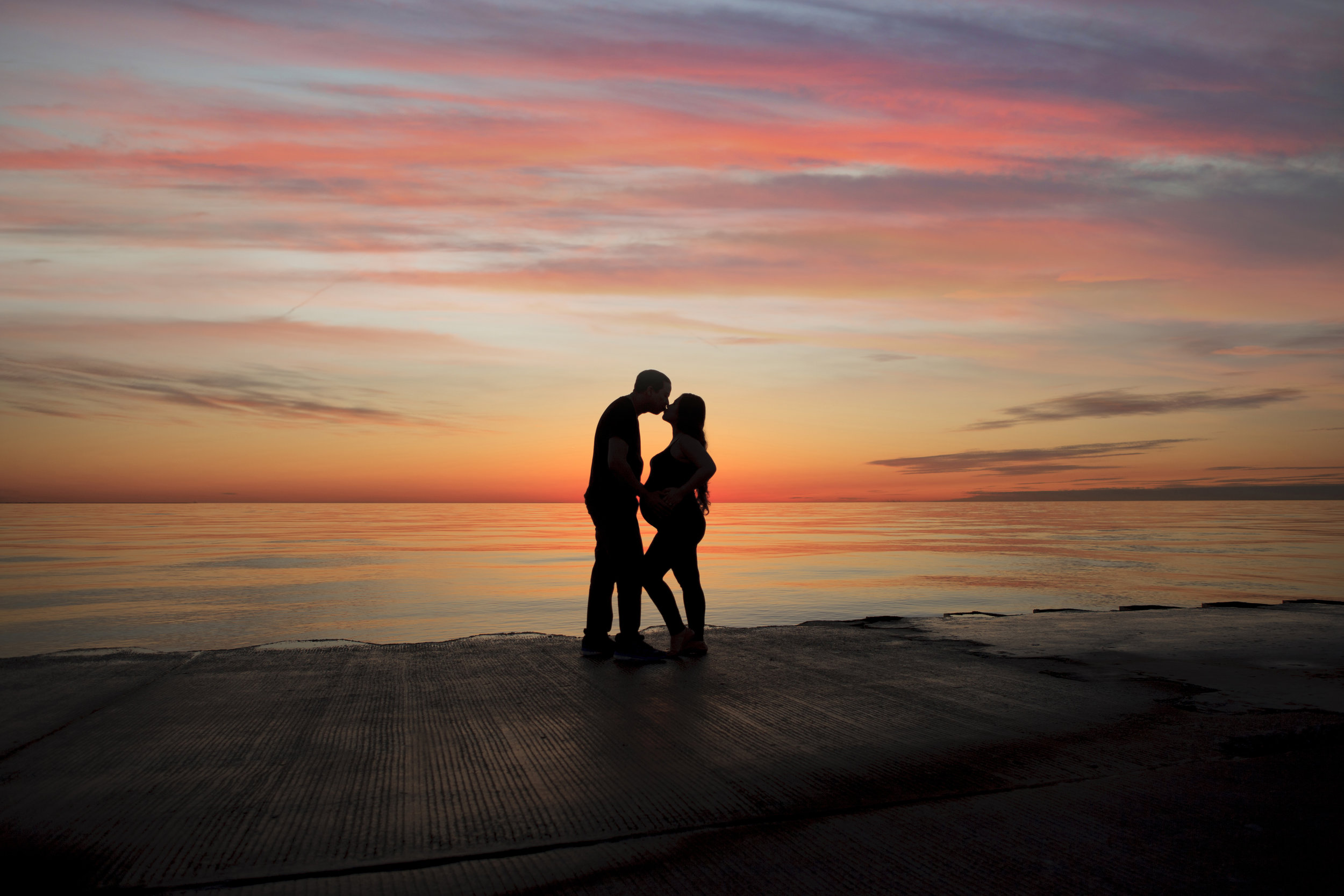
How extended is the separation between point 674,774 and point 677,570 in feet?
8.22

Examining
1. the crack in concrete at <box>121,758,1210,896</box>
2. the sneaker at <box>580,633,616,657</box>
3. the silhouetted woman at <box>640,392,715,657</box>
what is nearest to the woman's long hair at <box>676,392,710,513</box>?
the silhouetted woman at <box>640,392,715,657</box>

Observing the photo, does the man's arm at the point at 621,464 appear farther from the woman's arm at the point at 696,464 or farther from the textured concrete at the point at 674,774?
Answer: the textured concrete at the point at 674,774

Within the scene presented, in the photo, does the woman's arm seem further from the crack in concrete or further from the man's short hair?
the crack in concrete

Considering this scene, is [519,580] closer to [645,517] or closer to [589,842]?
[645,517]

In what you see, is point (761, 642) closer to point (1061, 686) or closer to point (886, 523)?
point (1061, 686)

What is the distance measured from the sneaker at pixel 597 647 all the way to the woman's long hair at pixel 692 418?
109 cm

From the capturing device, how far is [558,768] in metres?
2.98

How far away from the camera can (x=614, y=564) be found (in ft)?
17.2

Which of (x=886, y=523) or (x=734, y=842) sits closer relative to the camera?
(x=734, y=842)

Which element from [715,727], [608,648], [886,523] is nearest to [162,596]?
[608,648]

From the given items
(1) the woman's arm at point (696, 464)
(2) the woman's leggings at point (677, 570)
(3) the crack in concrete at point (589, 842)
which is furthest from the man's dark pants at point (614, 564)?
(3) the crack in concrete at point (589, 842)

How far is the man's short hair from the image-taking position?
17.5ft

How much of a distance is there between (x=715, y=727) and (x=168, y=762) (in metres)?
2.16

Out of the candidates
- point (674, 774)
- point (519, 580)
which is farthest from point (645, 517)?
point (519, 580)
